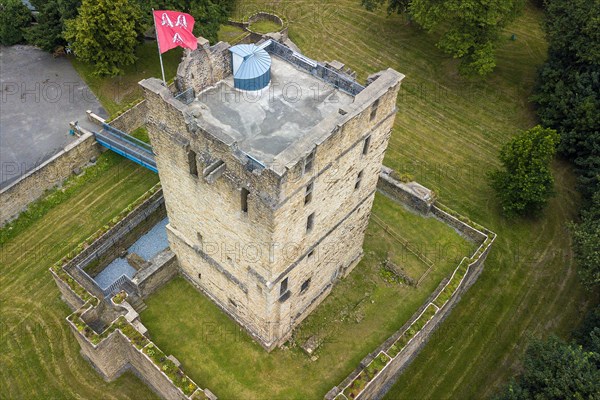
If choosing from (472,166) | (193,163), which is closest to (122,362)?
(193,163)

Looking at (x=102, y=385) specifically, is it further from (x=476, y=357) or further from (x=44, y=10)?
(x=44, y=10)

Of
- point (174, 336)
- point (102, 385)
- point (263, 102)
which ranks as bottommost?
point (102, 385)

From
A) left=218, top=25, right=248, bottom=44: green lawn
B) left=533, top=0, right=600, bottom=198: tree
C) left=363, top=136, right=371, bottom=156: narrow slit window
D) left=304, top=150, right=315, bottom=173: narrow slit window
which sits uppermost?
left=304, top=150, right=315, bottom=173: narrow slit window

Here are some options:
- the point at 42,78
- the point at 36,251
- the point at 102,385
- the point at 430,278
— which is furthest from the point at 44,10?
the point at 430,278

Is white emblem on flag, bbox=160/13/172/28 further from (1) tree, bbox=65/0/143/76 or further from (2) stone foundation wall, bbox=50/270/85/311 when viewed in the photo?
(1) tree, bbox=65/0/143/76

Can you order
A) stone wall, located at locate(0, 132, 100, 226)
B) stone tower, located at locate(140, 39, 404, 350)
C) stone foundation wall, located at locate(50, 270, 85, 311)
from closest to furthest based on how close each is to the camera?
1. stone tower, located at locate(140, 39, 404, 350)
2. stone foundation wall, located at locate(50, 270, 85, 311)
3. stone wall, located at locate(0, 132, 100, 226)

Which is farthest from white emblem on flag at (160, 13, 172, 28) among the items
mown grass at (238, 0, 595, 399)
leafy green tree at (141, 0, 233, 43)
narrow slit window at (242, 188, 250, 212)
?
mown grass at (238, 0, 595, 399)
